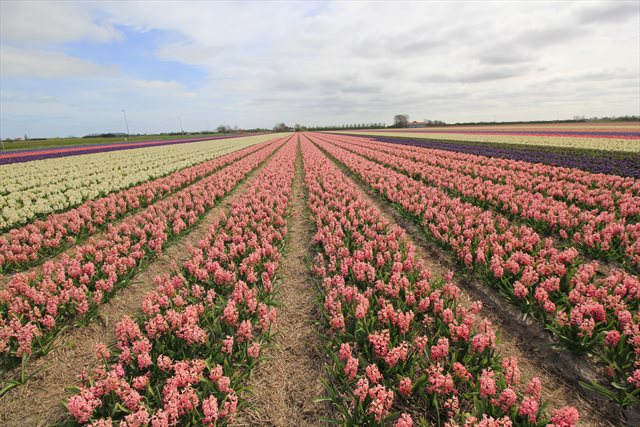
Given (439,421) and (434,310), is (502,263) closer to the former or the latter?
(434,310)

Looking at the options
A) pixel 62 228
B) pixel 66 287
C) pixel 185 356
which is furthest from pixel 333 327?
pixel 62 228

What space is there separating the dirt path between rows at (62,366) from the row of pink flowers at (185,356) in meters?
0.49

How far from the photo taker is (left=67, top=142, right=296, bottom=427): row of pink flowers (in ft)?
11.1

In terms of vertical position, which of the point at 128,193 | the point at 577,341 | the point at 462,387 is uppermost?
the point at 128,193

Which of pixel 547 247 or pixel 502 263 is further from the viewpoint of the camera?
pixel 547 247

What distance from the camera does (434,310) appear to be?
4.92 meters

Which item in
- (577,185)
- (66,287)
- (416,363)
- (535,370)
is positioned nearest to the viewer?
(416,363)

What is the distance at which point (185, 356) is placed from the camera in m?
4.32

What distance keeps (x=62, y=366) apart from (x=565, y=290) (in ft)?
29.6

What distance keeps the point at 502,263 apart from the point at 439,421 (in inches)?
158

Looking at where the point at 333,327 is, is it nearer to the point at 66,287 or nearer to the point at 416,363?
the point at 416,363

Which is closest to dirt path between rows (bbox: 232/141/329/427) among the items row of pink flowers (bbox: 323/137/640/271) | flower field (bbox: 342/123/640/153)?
row of pink flowers (bbox: 323/137/640/271)

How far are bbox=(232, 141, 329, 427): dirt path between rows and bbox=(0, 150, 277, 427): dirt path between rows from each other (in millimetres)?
2585

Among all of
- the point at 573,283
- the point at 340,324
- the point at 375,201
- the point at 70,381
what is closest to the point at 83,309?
the point at 70,381
